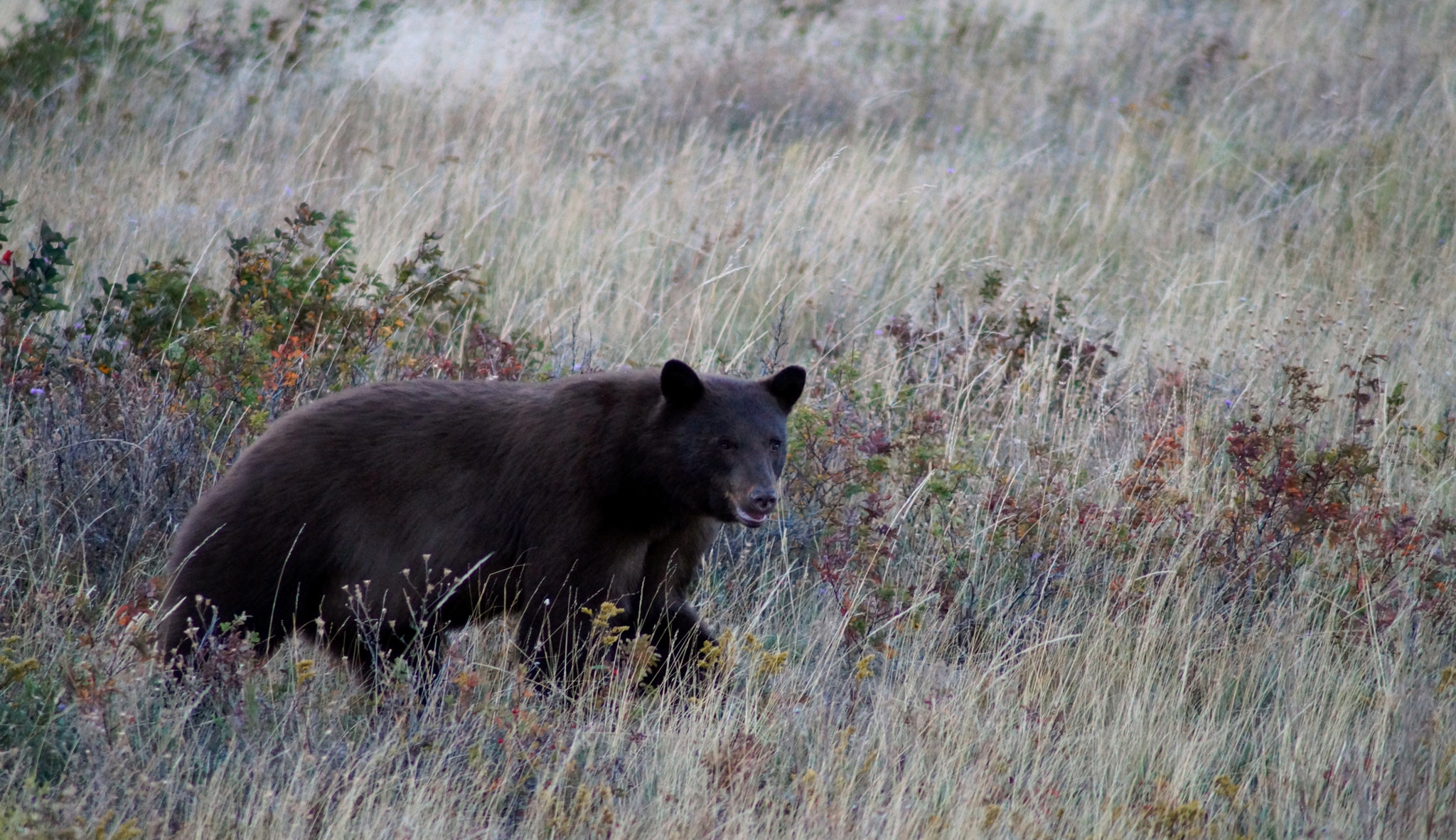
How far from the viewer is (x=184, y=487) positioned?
515 cm

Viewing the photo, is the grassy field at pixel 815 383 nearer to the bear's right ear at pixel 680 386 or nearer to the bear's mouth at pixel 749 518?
the bear's mouth at pixel 749 518

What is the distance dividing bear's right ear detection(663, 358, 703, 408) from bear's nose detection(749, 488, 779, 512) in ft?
1.30

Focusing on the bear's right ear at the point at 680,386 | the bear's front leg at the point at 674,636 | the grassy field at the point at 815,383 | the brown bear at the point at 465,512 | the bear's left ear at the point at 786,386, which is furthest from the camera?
the bear's left ear at the point at 786,386

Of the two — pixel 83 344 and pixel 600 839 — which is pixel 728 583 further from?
pixel 83 344

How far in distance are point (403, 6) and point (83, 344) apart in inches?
326

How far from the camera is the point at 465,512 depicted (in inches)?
170

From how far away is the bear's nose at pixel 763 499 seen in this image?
170 inches

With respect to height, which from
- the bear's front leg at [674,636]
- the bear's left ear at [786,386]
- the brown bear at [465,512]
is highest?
the bear's left ear at [786,386]

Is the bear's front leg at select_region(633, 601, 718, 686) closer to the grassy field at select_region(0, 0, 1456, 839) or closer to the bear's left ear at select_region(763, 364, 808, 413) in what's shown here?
the grassy field at select_region(0, 0, 1456, 839)

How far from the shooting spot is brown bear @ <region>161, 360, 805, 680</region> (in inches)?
163

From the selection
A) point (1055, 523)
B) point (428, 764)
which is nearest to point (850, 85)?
point (1055, 523)

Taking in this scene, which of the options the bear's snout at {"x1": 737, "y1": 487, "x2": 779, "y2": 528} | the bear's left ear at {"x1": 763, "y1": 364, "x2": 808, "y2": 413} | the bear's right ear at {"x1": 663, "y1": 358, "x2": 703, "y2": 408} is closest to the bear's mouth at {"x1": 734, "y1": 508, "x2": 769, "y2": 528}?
the bear's snout at {"x1": 737, "y1": 487, "x2": 779, "y2": 528}

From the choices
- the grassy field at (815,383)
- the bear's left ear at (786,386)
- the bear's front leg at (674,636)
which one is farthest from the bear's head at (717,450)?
the grassy field at (815,383)

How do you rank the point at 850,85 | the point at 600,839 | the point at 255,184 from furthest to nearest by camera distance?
the point at 850,85 < the point at 255,184 < the point at 600,839
